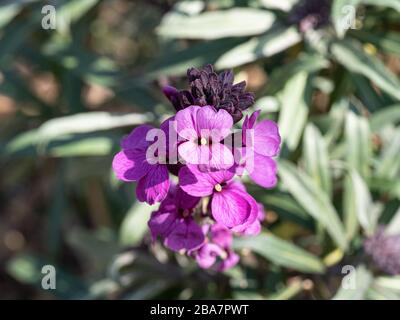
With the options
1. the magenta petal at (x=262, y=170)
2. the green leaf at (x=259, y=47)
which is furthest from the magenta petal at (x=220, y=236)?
the green leaf at (x=259, y=47)

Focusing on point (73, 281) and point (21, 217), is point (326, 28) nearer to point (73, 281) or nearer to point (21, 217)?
point (73, 281)

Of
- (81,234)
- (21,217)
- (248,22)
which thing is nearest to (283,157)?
(248,22)

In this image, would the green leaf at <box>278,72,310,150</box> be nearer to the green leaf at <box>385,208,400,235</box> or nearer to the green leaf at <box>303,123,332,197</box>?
the green leaf at <box>303,123,332,197</box>

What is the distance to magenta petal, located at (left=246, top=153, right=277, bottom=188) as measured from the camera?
124cm

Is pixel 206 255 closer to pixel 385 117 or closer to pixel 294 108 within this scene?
pixel 294 108

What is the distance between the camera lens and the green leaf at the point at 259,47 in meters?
1.78

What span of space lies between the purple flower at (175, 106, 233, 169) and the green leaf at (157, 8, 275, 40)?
72 cm

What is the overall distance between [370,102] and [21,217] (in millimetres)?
2031

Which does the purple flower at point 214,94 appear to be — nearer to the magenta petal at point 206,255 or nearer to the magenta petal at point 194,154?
the magenta petal at point 194,154

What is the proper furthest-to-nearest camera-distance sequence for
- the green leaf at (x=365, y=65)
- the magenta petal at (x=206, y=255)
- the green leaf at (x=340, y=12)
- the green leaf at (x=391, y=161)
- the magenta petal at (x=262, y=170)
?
the green leaf at (x=391, y=161)
the green leaf at (x=365, y=65)
the green leaf at (x=340, y=12)
the magenta petal at (x=206, y=255)
the magenta petal at (x=262, y=170)

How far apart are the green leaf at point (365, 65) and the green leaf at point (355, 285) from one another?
51cm
